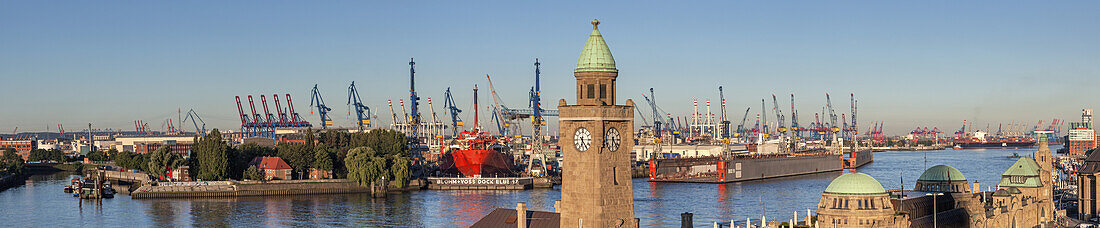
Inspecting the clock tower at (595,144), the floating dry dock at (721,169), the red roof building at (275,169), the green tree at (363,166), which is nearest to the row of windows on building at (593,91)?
the clock tower at (595,144)

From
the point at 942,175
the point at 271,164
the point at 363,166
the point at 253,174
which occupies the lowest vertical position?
the point at 253,174

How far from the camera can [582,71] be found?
37.2 m

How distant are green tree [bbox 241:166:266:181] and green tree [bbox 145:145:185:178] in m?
7.37

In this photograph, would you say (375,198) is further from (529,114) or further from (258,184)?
(529,114)

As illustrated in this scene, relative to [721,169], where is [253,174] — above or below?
above

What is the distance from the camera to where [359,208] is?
332 ft

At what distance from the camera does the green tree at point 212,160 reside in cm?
12200

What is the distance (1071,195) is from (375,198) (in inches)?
2606

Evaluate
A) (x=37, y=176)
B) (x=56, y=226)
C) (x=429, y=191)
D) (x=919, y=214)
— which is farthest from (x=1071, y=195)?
(x=37, y=176)

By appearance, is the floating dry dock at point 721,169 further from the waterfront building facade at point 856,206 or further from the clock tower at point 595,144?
the clock tower at point 595,144

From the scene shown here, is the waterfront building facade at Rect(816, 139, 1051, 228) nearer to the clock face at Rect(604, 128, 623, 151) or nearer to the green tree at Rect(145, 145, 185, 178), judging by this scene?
the clock face at Rect(604, 128, 623, 151)

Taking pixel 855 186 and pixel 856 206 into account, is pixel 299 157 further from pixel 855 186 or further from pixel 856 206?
pixel 856 206

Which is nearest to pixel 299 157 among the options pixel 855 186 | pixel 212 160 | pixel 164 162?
pixel 212 160

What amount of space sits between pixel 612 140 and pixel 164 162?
3933 inches
